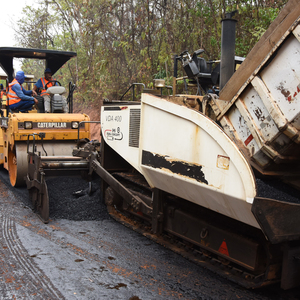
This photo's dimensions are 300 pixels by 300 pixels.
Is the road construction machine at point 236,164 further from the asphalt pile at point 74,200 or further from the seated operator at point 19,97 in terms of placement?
the seated operator at point 19,97

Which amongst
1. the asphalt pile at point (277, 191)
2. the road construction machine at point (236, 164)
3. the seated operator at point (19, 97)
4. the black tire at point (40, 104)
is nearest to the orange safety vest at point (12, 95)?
the seated operator at point (19, 97)

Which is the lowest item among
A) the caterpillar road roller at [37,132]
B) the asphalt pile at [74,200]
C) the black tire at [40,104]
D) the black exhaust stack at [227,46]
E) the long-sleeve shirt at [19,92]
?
the asphalt pile at [74,200]

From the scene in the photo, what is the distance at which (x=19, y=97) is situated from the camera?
7355mm

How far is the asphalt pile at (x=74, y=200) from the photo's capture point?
5.59 m

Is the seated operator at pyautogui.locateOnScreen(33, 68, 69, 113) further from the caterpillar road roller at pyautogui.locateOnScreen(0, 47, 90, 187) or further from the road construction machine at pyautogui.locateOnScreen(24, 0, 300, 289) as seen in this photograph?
the road construction machine at pyautogui.locateOnScreen(24, 0, 300, 289)

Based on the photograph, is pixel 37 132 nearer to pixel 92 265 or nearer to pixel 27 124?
pixel 27 124

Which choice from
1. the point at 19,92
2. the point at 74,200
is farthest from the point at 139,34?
the point at 74,200

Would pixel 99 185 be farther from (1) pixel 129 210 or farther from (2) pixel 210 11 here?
(2) pixel 210 11

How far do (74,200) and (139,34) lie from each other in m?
7.88

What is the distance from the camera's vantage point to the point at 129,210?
211 inches

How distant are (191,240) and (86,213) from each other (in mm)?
2127

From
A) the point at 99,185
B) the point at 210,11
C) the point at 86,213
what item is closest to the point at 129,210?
the point at 86,213

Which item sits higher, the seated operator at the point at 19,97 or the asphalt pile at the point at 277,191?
the seated operator at the point at 19,97

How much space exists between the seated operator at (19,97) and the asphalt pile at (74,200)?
5.67 ft
